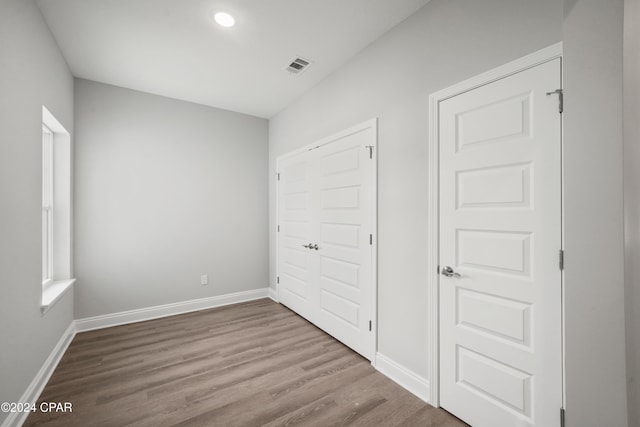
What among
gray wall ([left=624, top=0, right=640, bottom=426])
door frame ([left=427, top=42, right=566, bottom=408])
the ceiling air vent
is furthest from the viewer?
the ceiling air vent

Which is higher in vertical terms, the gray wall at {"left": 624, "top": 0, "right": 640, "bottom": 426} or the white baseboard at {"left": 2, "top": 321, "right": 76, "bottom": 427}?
the gray wall at {"left": 624, "top": 0, "right": 640, "bottom": 426}

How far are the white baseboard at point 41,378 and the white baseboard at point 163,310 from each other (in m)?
0.21

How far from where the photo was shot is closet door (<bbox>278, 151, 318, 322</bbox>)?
3172 mm

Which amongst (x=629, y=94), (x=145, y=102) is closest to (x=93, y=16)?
(x=145, y=102)

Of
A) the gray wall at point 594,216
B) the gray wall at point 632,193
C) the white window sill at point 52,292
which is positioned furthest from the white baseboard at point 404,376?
the white window sill at point 52,292

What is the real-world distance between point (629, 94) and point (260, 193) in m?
4.06

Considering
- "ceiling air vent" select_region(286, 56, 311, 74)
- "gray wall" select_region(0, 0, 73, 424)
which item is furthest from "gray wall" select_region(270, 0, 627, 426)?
"gray wall" select_region(0, 0, 73, 424)

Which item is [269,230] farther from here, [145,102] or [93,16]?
[93,16]

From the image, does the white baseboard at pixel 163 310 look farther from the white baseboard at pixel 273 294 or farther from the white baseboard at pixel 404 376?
the white baseboard at pixel 404 376

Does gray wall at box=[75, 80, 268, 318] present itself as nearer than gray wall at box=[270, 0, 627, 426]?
No

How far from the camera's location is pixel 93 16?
2.03 meters

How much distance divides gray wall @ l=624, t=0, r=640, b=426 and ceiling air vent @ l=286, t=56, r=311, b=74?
2.58 metres

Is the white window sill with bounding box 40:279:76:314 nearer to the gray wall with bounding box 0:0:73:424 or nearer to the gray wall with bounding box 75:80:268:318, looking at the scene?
the gray wall with bounding box 0:0:73:424

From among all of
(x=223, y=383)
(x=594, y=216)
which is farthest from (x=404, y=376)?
(x=594, y=216)
